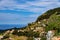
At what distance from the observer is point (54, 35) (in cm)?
5316

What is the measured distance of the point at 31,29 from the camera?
62125 millimetres

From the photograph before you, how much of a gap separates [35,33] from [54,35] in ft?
19.4

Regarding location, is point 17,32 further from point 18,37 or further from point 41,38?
point 41,38

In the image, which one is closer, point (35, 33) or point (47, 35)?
point (47, 35)

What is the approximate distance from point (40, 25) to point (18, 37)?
21.2 feet

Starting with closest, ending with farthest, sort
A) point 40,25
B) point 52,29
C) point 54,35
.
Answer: point 54,35, point 52,29, point 40,25

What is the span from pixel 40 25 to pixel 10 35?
23.5 ft

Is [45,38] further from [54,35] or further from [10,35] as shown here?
[10,35]

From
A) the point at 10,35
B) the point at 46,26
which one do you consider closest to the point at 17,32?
the point at 10,35

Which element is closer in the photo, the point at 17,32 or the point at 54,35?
the point at 54,35

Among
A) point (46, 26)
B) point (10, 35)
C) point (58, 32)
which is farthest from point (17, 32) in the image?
point (58, 32)

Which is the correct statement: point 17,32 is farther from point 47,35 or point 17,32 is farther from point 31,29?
point 47,35

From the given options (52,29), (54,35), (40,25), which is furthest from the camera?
(40,25)

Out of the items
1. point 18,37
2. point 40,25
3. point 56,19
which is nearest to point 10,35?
point 18,37
